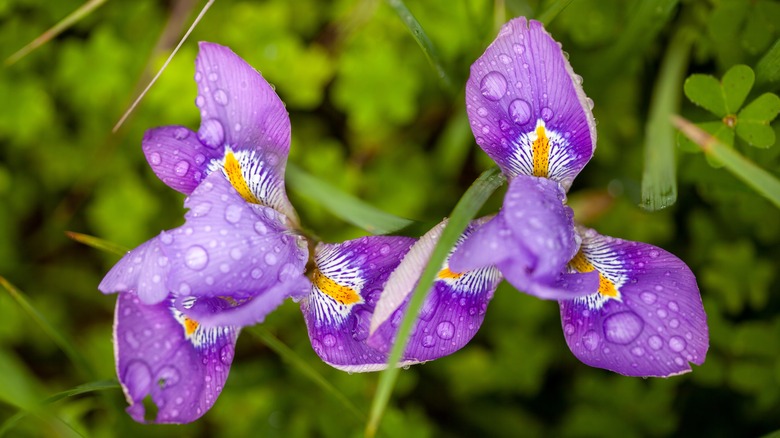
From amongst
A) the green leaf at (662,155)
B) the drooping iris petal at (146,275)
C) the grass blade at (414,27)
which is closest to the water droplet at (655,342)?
the green leaf at (662,155)

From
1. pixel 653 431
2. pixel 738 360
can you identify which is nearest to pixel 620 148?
pixel 738 360

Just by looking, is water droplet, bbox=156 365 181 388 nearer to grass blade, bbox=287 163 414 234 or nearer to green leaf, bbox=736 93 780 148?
grass blade, bbox=287 163 414 234

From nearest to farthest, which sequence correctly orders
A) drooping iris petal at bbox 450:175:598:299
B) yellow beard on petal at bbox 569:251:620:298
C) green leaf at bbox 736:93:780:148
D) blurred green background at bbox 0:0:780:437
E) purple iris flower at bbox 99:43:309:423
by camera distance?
drooping iris petal at bbox 450:175:598:299 → purple iris flower at bbox 99:43:309:423 → yellow beard on petal at bbox 569:251:620:298 → green leaf at bbox 736:93:780:148 → blurred green background at bbox 0:0:780:437

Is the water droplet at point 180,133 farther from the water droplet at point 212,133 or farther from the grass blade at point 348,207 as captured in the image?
the grass blade at point 348,207

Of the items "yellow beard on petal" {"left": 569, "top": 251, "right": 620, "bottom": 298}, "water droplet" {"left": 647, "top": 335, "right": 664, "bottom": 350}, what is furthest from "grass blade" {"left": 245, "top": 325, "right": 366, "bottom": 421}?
"water droplet" {"left": 647, "top": 335, "right": 664, "bottom": 350}

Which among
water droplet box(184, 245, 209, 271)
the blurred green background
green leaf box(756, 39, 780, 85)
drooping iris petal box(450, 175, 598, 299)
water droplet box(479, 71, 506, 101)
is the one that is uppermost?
water droplet box(479, 71, 506, 101)

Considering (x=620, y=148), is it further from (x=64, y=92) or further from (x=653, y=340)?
(x=64, y=92)
